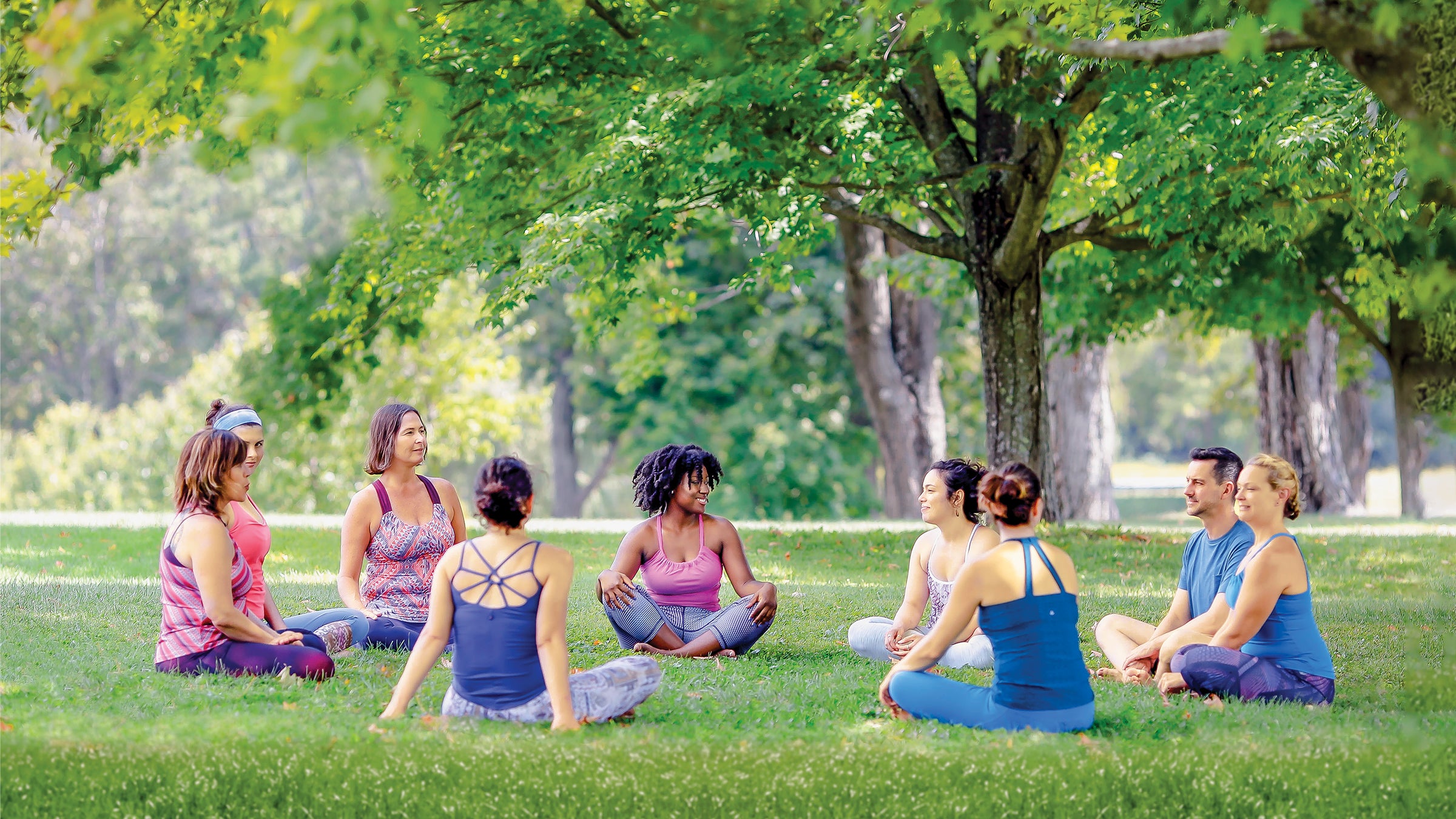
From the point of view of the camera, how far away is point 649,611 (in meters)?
8.16

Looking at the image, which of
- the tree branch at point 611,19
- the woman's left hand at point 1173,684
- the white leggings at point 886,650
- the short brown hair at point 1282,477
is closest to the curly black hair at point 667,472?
the white leggings at point 886,650

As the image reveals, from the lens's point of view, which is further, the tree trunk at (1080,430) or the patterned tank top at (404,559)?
the tree trunk at (1080,430)

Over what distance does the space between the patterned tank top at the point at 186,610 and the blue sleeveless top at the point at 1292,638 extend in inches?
207

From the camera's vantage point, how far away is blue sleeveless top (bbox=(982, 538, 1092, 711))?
18.6 ft

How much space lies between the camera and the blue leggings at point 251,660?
682 cm

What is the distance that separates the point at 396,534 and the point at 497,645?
2.43m

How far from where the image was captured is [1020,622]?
566cm

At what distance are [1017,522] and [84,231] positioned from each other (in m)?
47.7

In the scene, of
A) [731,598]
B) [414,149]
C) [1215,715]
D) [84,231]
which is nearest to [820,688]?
[1215,715]

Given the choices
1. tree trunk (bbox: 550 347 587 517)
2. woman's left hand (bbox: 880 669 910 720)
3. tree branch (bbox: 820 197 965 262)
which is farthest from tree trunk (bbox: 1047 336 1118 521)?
tree trunk (bbox: 550 347 587 517)

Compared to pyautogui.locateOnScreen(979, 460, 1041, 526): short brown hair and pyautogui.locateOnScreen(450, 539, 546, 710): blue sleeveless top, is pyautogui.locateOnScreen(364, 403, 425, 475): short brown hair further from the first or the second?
pyautogui.locateOnScreen(979, 460, 1041, 526): short brown hair

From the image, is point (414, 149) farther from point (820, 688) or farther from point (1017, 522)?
point (1017, 522)

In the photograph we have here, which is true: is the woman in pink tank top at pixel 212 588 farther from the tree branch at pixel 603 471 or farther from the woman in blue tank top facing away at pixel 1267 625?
the tree branch at pixel 603 471

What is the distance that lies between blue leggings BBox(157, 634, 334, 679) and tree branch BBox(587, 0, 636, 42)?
8.51 m
